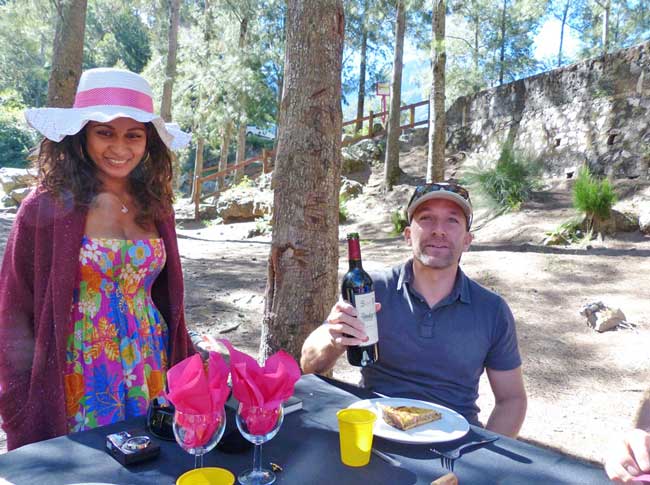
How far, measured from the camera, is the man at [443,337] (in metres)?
1.97

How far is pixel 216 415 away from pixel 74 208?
1.02 metres

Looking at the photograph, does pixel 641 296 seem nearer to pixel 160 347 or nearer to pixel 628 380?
pixel 628 380

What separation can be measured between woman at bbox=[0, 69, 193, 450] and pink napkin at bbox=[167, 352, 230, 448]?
0.79 meters

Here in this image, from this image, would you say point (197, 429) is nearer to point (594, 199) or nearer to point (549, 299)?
point (549, 299)

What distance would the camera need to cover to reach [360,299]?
1.63 meters

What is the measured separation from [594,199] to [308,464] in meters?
6.96

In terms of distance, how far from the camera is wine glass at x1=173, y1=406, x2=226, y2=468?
1128 mm

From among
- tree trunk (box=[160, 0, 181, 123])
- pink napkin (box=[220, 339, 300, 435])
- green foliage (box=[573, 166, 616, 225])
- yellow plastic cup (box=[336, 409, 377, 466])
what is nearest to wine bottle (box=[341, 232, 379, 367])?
yellow plastic cup (box=[336, 409, 377, 466])

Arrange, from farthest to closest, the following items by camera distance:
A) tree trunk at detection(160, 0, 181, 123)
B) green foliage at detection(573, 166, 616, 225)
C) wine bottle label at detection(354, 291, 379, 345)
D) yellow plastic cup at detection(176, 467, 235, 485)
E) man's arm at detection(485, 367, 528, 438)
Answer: tree trunk at detection(160, 0, 181, 123) < green foliage at detection(573, 166, 616, 225) < man's arm at detection(485, 367, 528, 438) < wine bottle label at detection(354, 291, 379, 345) < yellow plastic cup at detection(176, 467, 235, 485)

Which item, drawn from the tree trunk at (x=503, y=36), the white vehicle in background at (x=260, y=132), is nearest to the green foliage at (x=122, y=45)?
the white vehicle in background at (x=260, y=132)

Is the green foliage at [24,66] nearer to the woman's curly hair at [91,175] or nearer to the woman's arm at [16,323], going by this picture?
the woman's curly hair at [91,175]

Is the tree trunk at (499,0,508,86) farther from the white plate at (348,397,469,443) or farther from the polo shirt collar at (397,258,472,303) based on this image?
the white plate at (348,397,469,443)

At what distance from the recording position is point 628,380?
3.77m

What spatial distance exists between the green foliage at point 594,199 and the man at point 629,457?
6588 millimetres
